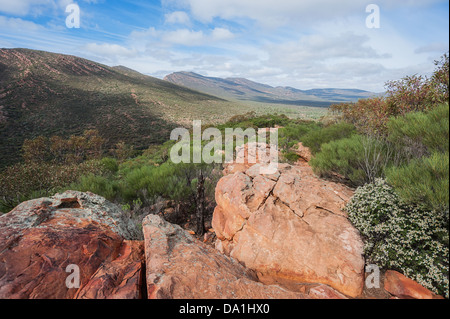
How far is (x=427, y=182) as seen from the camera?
2777mm

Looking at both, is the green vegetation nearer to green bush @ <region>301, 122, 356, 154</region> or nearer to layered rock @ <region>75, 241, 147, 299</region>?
green bush @ <region>301, 122, 356, 154</region>

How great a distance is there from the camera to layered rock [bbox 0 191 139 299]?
2297mm

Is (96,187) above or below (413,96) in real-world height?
below

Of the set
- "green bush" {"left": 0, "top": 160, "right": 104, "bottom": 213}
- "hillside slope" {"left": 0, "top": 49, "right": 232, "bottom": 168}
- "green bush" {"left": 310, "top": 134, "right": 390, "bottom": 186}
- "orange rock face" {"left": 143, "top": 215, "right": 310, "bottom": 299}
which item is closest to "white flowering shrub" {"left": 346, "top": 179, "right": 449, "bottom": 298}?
"orange rock face" {"left": 143, "top": 215, "right": 310, "bottom": 299}

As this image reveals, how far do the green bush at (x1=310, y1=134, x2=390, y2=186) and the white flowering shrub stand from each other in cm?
170

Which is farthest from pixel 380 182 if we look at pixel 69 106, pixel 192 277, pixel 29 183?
pixel 69 106

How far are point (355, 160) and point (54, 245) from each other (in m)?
7.16

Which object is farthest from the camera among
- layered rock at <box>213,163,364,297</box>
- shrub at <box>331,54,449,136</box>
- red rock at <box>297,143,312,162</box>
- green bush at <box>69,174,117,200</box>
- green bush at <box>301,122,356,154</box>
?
red rock at <box>297,143,312,162</box>

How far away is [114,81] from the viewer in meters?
57.0

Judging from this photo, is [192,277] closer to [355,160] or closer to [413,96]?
[355,160]

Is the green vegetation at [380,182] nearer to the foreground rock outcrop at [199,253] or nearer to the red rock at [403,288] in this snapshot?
the red rock at [403,288]

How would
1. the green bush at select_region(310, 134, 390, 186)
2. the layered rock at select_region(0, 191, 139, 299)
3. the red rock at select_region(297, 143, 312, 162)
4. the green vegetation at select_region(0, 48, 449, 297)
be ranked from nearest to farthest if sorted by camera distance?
1. the layered rock at select_region(0, 191, 139, 299)
2. the green vegetation at select_region(0, 48, 449, 297)
3. the green bush at select_region(310, 134, 390, 186)
4. the red rock at select_region(297, 143, 312, 162)
